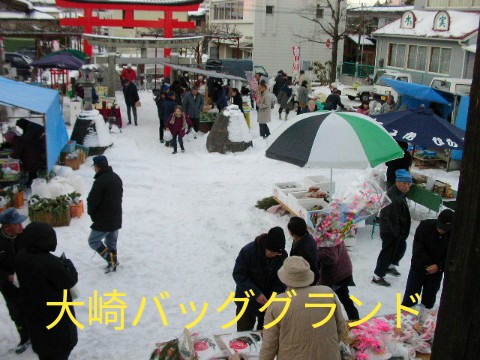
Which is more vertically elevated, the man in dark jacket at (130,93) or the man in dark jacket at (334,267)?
the man in dark jacket at (130,93)

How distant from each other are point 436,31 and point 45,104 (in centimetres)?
1979

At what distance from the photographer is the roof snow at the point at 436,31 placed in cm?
2200

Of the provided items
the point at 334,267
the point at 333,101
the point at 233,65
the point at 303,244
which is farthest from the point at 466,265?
the point at 233,65

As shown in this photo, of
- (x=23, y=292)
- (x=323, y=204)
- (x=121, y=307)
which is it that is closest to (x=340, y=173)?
(x=323, y=204)

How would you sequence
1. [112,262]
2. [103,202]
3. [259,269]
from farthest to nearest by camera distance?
[112,262]
[103,202]
[259,269]

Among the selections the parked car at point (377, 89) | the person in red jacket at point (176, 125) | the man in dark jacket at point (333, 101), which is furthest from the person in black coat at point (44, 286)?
the parked car at point (377, 89)

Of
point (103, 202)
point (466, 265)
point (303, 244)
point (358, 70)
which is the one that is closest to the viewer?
point (466, 265)

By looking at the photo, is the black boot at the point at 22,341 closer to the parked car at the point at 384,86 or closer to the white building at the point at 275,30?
the parked car at the point at 384,86

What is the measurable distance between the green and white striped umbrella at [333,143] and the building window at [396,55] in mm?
21520

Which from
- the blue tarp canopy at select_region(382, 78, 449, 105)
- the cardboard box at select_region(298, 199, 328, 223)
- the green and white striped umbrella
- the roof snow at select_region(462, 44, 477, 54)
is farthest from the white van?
the green and white striped umbrella

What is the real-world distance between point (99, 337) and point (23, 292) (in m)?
1.53

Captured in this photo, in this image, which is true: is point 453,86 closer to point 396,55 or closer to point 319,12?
point 396,55

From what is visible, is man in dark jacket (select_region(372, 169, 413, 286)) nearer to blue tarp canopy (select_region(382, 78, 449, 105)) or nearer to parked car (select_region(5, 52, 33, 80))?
blue tarp canopy (select_region(382, 78, 449, 105))

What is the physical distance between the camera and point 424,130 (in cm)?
877
